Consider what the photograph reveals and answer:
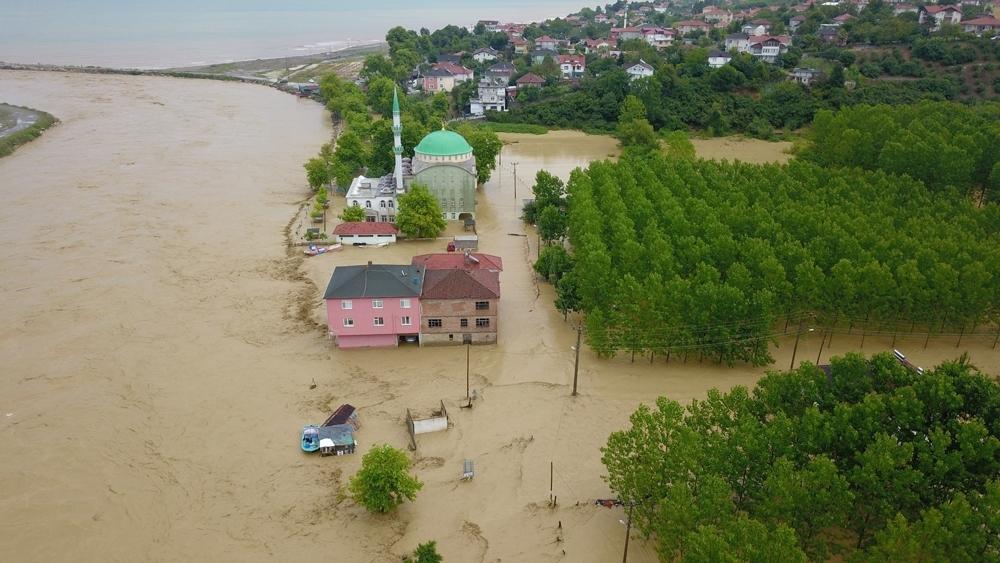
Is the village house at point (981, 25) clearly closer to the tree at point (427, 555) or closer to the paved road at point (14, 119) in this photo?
the tree at point (427, 555)

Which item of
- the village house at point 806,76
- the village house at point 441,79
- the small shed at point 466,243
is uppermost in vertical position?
the village house at point 806,76

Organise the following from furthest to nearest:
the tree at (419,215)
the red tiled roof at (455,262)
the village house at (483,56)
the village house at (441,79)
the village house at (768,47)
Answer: the village house at (483,56) < the village house at (441,79) < the village house at (768,47) < the tree at (419,215) < the red tiled roof at (455,262)

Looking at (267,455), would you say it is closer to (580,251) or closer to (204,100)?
(580,251)

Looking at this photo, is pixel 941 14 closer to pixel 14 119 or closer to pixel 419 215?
pixel 419 215

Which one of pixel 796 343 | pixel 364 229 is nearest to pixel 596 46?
pixel 364 229

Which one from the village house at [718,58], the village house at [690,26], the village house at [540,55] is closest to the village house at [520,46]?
the village house at [540,55]
